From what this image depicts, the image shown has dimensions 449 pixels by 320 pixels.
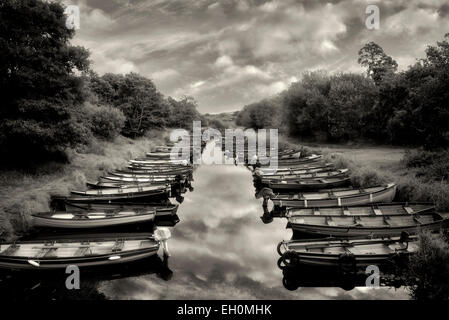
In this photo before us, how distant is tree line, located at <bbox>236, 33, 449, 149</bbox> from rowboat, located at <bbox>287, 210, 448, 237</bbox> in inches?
362

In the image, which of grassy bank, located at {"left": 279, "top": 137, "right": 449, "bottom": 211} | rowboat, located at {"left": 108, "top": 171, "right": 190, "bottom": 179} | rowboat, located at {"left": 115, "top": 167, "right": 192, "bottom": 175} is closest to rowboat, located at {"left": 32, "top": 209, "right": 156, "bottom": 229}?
rowboat, located at {"left": 108, "top": 171, "right": 190, "bottom": 179}

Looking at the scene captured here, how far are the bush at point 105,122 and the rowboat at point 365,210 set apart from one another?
26.9 meters

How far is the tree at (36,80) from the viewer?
19.5 m

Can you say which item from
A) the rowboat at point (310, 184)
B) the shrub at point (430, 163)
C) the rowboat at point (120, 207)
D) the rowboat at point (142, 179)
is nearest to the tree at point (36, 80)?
the rowboat at point (142, 179)

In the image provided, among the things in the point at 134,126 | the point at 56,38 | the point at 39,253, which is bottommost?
the point at 39,253

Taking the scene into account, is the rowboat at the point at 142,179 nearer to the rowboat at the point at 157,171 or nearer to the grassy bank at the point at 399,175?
the rowboat at the point at 157,171

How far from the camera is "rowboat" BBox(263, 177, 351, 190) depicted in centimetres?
2227

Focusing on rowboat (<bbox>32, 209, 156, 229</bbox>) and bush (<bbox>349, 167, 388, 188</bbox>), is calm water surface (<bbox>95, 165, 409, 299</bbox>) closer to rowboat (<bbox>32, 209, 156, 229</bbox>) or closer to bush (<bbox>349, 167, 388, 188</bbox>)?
rowboat (<bbox>32, 209, 156, 229</bbox>)
